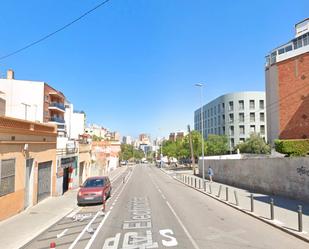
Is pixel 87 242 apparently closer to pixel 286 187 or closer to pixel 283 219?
pixel 283 219

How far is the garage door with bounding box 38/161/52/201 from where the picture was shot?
2192 cm

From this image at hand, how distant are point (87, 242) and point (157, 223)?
367 cm

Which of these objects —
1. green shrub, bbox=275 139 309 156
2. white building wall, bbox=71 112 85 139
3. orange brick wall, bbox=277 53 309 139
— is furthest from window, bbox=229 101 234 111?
green shrub, bbox=275 139 309 156

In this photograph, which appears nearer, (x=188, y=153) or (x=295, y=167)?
(x=295, y=167)

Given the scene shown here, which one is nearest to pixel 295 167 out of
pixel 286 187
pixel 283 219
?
A: pixel 286 187

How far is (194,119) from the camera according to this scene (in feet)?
441

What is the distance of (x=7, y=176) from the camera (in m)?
15.9

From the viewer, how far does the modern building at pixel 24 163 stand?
15633 mm

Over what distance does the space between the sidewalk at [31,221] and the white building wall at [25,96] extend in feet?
103

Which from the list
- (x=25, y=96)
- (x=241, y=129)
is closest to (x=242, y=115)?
(x=241, y=129)

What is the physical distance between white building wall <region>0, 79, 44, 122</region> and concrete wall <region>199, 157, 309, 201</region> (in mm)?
30856

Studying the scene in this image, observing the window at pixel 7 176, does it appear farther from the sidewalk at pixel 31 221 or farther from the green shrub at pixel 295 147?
the green shrub at pixel 295 147

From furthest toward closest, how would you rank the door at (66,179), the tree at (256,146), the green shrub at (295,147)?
the tree at (256,146)
the door at (66,179)
the green shrub at (295,147)

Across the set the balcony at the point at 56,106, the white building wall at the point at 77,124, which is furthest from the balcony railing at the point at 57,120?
the white building wall at the point at 77,124
